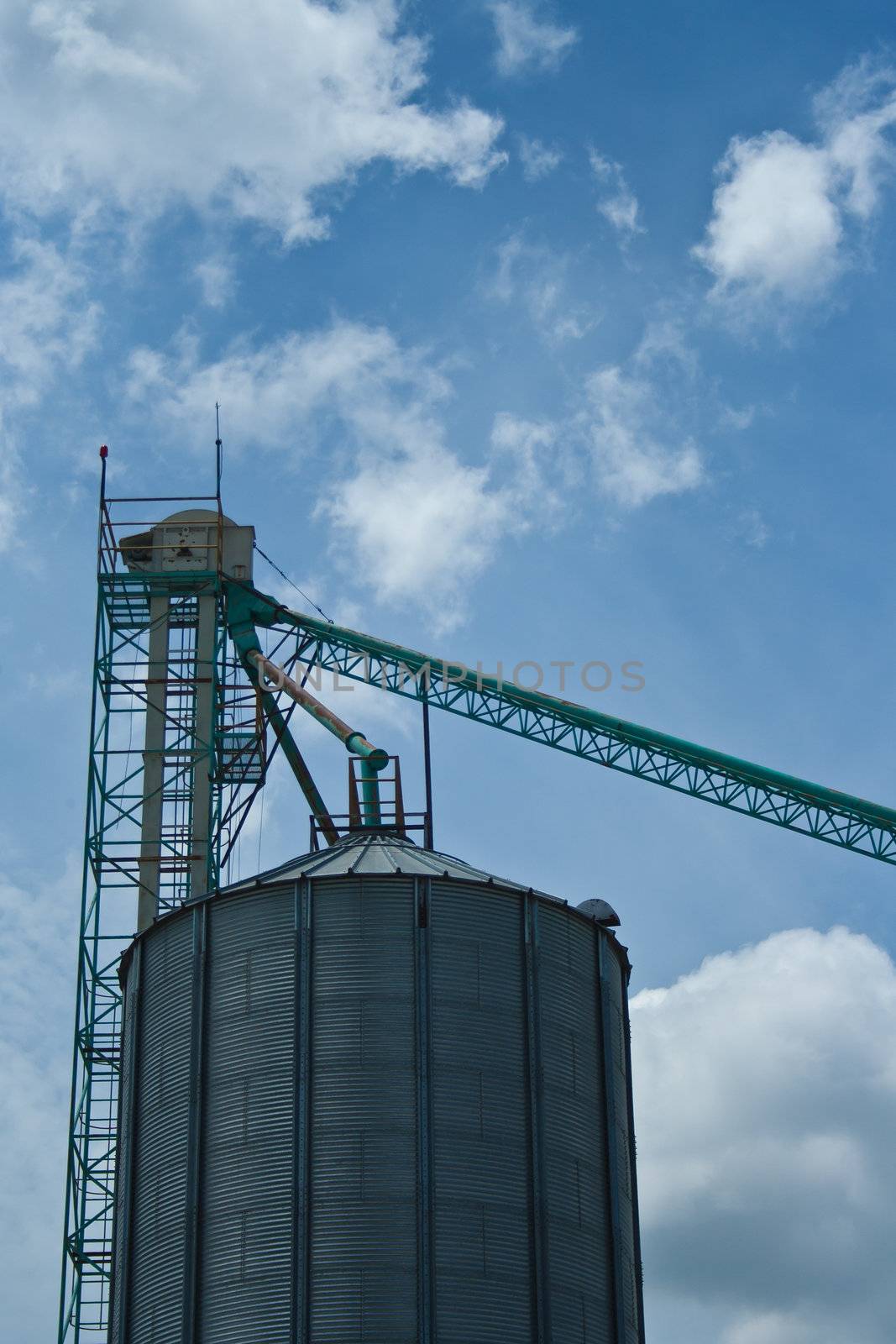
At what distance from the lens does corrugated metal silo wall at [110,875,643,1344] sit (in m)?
26.1

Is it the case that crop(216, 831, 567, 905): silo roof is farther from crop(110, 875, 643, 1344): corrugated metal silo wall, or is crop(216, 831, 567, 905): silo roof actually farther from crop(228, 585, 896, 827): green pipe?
crop(228, 585, 896, 827): green pipe

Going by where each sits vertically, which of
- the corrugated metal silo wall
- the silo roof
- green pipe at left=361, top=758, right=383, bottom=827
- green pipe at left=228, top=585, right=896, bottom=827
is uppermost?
green pipe at left=228, top=585, right=896, bottom=827

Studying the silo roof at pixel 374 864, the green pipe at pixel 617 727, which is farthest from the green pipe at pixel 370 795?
the green pipe at pixel 617 727

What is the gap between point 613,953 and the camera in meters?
31.2

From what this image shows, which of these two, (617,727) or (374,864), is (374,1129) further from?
(617,727)

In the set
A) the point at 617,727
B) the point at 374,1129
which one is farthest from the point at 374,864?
the point at 617,727

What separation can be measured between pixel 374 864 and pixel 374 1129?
4.67 m

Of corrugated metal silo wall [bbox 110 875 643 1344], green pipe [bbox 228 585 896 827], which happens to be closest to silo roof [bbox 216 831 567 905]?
corrugated metal silo wall [bbox 110 875 643 1344]

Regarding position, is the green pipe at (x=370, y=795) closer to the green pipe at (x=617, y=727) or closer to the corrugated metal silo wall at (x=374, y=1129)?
the corrugated metal silo wall at (x=374, y=1129)

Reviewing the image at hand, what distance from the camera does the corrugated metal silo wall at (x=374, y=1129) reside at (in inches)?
1029

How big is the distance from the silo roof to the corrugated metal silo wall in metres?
0.39

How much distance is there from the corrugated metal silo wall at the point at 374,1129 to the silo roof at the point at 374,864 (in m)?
0.39

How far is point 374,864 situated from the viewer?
30.0m

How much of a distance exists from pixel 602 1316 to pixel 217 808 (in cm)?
3190
